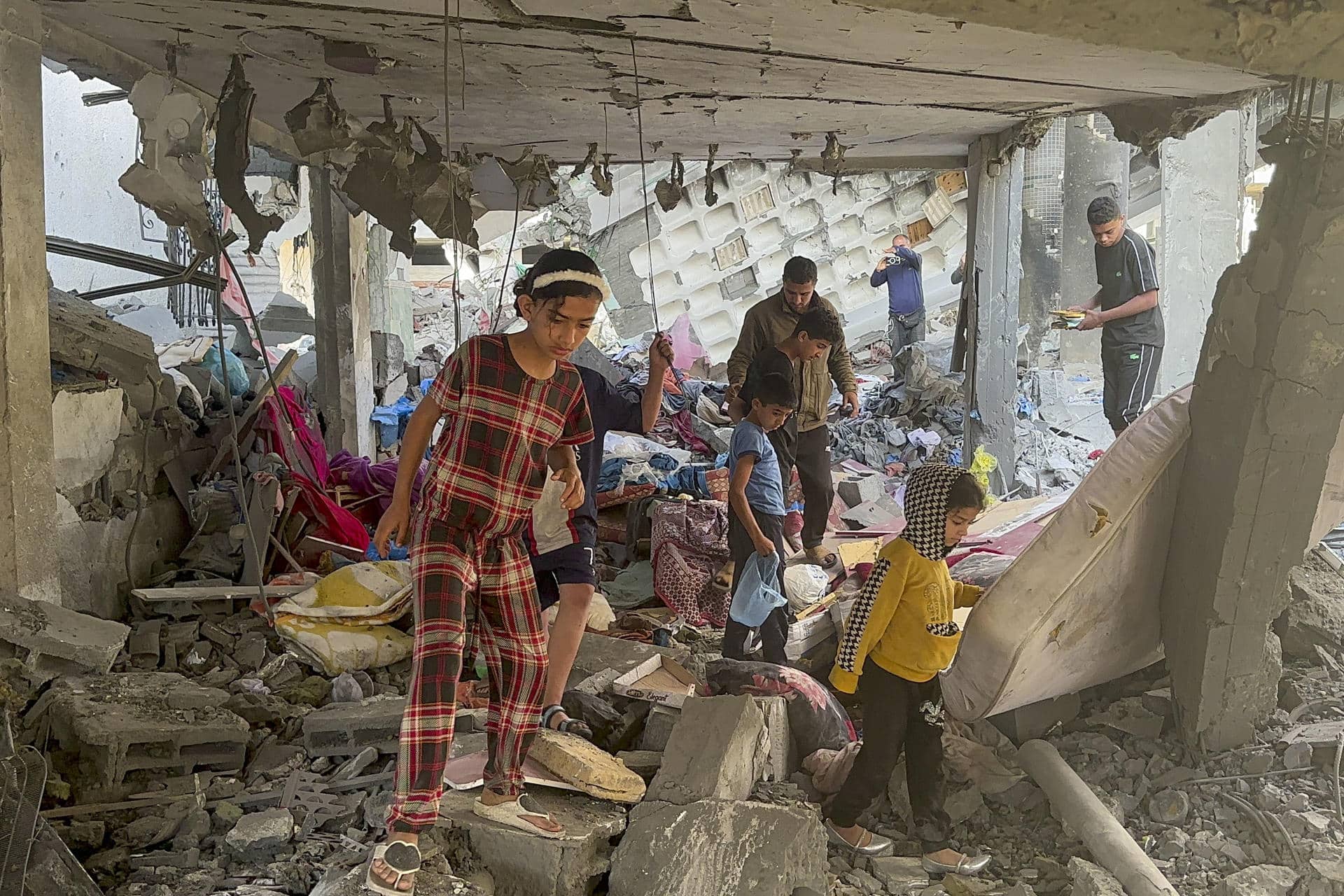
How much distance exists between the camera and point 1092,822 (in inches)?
135

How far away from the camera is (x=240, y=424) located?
269 inches

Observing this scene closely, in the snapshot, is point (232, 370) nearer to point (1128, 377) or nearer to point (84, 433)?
point (84, 433)

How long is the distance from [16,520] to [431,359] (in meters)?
8.99

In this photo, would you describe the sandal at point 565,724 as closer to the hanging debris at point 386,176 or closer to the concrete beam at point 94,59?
the hanging debris at point 386,176

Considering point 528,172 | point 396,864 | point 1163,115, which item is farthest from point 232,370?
point 1163,115

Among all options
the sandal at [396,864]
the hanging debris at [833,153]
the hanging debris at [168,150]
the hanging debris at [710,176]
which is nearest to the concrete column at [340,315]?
the hanging debris at [710,176]

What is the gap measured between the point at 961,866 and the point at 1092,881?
464 millimetres

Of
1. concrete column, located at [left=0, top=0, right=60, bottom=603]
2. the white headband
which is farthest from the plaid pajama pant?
concrete column, located at [left=0, top=0, right=60, bottom=603]

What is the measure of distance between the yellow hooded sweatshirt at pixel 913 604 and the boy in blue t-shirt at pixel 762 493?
1.17m

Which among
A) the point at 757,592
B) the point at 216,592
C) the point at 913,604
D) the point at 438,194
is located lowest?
the point at 216,592

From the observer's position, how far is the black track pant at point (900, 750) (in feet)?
11.6

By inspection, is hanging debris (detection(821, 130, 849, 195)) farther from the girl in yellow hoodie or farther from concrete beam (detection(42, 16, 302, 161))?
the girl in yellow hoodie

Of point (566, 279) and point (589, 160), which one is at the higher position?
point (589, 160)

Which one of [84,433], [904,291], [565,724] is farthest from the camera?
[904,291]
